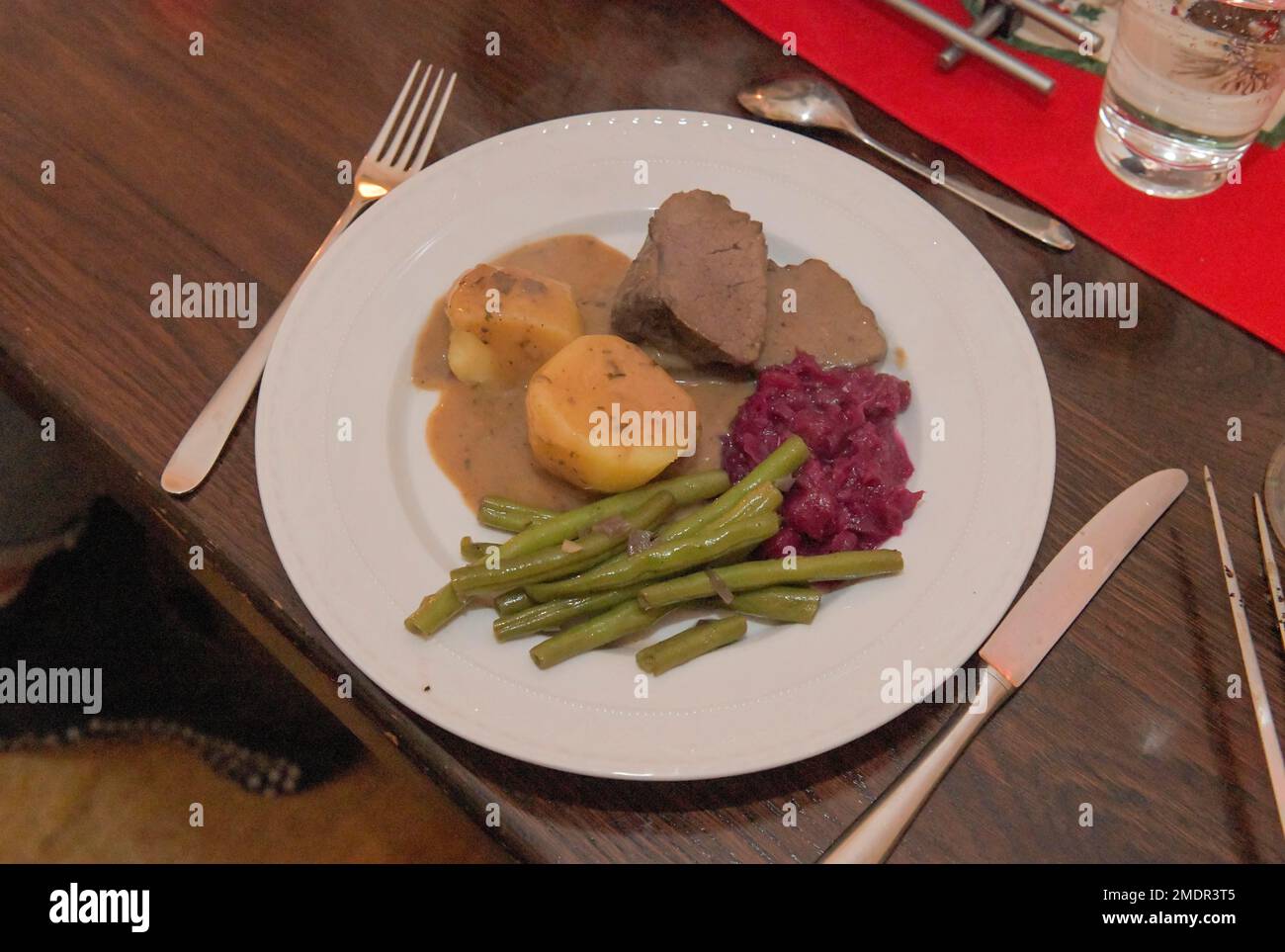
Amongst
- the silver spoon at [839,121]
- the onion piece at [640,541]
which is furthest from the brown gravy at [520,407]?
the silver spoon at [839,121]

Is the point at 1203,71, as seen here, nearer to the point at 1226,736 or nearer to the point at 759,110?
the point at 759,110

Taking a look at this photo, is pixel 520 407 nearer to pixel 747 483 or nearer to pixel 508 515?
pixel 508 515

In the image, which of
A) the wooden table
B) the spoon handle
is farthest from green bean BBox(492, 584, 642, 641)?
the spoon handle

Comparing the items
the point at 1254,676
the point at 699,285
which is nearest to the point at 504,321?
the point at 699,285

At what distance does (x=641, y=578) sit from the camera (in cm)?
183

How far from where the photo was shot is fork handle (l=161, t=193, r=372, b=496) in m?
1.97

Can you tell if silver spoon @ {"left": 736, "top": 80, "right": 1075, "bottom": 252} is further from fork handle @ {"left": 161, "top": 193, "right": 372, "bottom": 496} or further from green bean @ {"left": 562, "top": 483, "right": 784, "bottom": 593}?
fork handle @ {"left": 161, "top": 193, "right": 372, "bottom": 496}

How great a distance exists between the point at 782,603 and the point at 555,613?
0.42 metres

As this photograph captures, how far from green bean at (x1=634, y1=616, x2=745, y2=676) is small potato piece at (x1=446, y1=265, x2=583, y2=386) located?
74cm

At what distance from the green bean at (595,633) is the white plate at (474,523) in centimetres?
3

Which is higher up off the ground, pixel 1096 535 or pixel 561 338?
pixel 561 338
